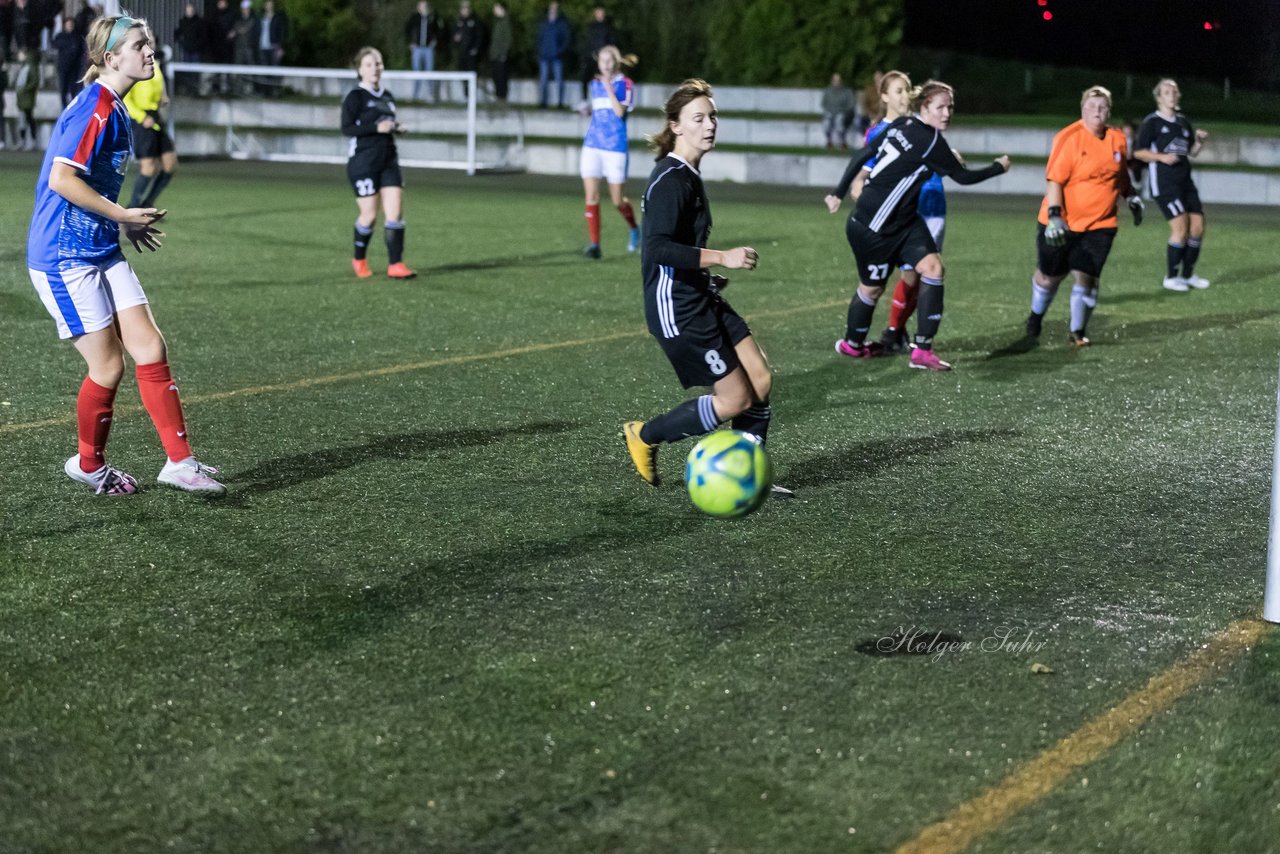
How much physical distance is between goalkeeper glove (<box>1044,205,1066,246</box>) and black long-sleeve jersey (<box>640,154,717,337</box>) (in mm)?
4526

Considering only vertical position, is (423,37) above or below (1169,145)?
above

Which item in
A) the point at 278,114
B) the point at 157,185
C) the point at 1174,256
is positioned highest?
the point at 278,114

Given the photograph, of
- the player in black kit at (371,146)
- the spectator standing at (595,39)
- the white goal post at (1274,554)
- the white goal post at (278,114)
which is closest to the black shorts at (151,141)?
the player in black kit at (371,146)

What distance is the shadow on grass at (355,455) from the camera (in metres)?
6.76

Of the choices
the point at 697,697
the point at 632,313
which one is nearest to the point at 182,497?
the point at 697,697

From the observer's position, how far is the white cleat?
21.5 ft

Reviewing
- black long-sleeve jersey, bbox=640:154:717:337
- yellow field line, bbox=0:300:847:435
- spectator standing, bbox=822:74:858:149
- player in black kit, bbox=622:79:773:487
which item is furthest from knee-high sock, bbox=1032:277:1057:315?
spectator standing, bbox=822:74:858:149

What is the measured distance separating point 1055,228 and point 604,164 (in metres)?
6.43

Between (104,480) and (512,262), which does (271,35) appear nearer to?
(512,262)

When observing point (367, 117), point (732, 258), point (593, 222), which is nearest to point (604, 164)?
point (593, 222)

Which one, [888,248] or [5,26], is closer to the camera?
[888,248]

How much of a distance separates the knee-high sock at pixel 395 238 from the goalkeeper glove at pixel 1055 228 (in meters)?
5.82

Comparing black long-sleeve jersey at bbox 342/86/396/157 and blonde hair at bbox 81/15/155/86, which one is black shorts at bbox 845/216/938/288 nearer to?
black long-sleeve jersey at bbox 342/86/396/157

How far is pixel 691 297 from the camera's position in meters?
6.34
